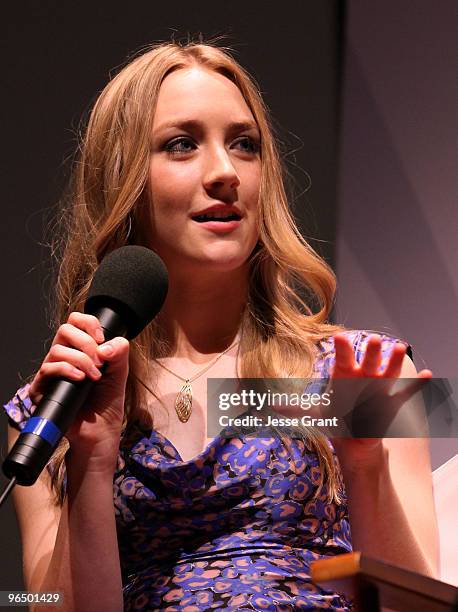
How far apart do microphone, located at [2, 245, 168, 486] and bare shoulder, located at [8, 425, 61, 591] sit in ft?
1.43

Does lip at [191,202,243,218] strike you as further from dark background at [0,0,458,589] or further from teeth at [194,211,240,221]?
dark background at [0,0,458,589]

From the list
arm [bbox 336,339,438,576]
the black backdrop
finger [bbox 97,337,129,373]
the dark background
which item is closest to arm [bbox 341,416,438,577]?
arm [bbox 336,339,438,576]

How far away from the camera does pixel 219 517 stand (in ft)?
4.06

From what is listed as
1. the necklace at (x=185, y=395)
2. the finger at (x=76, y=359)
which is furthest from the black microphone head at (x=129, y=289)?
the necklace at (x=185, y=395)

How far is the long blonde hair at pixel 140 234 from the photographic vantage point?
54.2 inches

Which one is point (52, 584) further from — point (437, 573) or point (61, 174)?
A: point (61, 174)

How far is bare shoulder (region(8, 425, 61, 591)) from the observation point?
1.29m

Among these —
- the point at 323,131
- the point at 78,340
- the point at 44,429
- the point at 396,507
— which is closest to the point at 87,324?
the point at 78,340

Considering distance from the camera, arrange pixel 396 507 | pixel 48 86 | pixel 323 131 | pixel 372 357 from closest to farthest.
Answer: pixel 372 357
pixel 396 507
pixel 48 86
pixel 323 131

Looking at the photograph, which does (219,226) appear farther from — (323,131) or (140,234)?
(323,131)

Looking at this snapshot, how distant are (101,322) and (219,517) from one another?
15.6 inches

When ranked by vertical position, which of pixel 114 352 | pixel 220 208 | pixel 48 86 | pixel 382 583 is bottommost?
pixel 382 583

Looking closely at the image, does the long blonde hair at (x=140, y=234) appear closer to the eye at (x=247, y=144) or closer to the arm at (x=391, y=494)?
the eye at (x=247, y=144)

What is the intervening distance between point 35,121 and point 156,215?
0.49 meters
